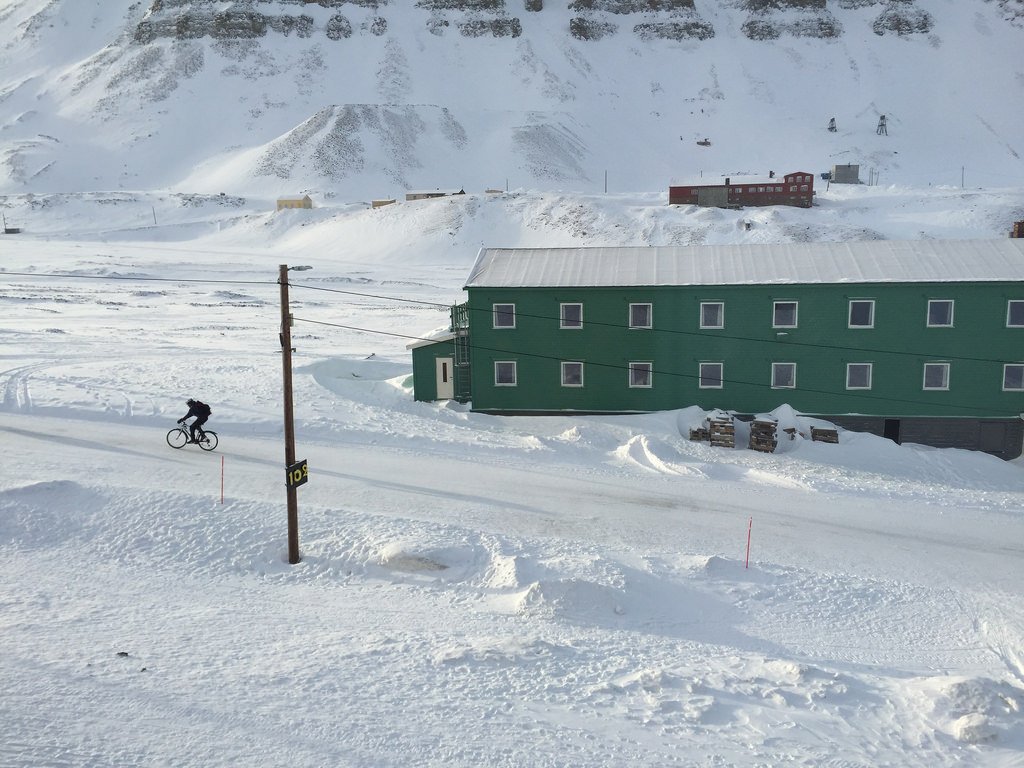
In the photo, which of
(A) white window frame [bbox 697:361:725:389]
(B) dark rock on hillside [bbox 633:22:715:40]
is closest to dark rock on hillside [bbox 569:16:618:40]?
(B) dark rock on hillside [bbox 633:22:715:40]

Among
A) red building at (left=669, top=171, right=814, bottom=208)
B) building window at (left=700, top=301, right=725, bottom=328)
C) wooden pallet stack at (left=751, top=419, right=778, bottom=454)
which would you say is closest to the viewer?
wooden pallet stack at (left=751, top=419, right=778, bottom=454)

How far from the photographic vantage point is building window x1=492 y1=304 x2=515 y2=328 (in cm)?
3086

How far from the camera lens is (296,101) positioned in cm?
15188

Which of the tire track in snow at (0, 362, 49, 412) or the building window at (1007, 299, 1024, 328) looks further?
the tire track in snow at (0, 362, 49, 412)

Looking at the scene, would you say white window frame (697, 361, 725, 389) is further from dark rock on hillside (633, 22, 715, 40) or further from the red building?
dark rock on hillside (633, 22, 715, 40)

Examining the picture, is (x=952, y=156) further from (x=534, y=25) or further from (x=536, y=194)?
(x=534, y=25)

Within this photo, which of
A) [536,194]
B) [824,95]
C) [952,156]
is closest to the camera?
[536,194]

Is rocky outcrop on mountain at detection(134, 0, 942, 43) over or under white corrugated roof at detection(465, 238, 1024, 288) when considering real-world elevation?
over

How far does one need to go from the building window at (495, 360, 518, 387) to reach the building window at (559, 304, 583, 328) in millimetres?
2670

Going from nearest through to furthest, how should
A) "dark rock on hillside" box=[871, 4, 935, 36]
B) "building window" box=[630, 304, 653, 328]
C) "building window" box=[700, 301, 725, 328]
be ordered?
1. "building window" box=[700, 301, 725, 328]
2. "building window" box=[630, 304, 653, 328]
3. "dark rock on hillside" box=[871, 4, 935, 36]

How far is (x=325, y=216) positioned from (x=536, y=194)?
2775cm

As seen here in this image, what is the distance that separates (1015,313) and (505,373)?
62.2 feet

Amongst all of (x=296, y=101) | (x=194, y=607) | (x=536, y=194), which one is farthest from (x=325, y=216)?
(x=194, y=607)

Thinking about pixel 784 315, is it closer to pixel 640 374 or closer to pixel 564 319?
pixel 640 374
